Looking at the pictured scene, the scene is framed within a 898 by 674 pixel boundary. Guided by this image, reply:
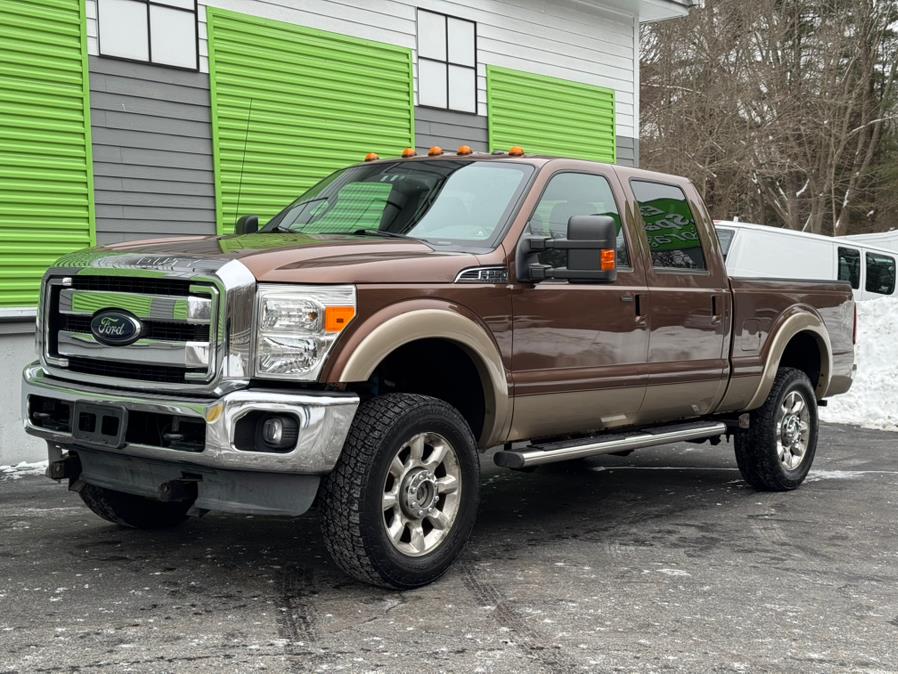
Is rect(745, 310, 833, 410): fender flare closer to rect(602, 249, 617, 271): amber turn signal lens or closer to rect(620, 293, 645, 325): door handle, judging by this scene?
rect(620, 293, 645, 325): door handle

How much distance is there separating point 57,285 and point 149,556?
1.42 meters

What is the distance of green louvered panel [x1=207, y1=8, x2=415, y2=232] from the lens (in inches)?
428

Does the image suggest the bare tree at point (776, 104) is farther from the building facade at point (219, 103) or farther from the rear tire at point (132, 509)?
the rear tire at point (132, 509)

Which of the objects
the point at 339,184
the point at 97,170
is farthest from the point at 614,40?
the point at 339,184

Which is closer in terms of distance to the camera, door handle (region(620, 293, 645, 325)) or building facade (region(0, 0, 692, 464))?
door handle (region(620, 293, 645, 325))

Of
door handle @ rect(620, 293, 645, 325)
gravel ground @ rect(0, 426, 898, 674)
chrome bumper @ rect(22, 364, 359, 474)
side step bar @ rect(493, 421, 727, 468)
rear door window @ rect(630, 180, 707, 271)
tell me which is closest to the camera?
gravel ground @ rect(0, 426, 898, 674)

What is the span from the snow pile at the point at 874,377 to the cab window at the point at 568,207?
663 cm

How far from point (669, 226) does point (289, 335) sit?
3079 millimetres

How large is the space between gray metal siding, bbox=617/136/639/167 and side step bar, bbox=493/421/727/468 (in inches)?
389

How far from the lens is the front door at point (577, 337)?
18.5 ft

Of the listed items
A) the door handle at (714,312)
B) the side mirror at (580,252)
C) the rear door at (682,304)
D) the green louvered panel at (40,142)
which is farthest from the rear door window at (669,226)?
the green louvered panel at (40,142)

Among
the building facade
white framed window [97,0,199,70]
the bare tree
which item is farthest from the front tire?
the bare tree

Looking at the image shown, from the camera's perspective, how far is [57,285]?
5238mm

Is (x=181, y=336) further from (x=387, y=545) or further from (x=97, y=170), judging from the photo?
(x=97, y=170)
